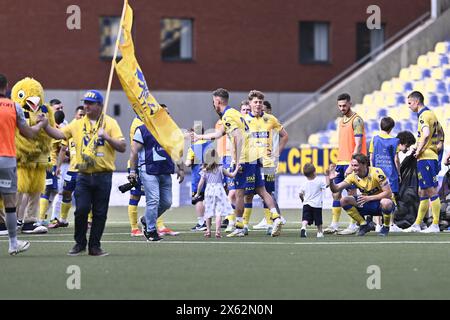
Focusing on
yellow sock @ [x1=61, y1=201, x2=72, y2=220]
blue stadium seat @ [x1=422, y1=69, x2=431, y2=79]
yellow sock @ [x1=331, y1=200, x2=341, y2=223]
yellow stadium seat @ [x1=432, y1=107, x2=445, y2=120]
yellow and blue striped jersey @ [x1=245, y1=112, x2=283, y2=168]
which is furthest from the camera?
blue stadium seat @ [x1=422, y1=69, x2=431, y2=79]

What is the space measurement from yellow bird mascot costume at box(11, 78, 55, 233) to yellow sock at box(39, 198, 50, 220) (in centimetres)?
166

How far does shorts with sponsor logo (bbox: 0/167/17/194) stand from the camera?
1476 cm

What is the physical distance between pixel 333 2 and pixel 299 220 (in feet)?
66.9

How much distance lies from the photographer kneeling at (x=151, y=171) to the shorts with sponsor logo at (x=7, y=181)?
9.55ft

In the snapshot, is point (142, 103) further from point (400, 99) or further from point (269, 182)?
point (400, 99)

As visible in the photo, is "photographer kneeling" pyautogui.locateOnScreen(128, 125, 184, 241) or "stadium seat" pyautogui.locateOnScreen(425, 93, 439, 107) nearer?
A: "photographer kneeling" pyautogui.locateOnScreen(128, 125, 184, 241)

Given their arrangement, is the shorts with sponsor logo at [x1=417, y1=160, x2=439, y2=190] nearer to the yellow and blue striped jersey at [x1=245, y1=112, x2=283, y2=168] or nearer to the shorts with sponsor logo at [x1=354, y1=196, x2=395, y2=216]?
the shorts with sponsor logo at [x1=354, y1=196, x2=395, y2=216]

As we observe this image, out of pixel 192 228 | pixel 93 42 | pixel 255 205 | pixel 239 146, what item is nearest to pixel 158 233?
pixel 239 146

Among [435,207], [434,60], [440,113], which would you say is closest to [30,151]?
[435,207]

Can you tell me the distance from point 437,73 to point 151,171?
20.5 metres

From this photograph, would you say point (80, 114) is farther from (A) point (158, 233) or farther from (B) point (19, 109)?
(B) point (19, 109)

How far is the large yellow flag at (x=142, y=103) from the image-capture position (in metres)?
17.0

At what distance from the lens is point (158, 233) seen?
59.9 feet

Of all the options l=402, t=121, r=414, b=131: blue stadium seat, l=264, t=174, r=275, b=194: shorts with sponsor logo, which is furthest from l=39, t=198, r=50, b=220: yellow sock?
l=402, t=121, r=414, b=131: blue stadium seat
